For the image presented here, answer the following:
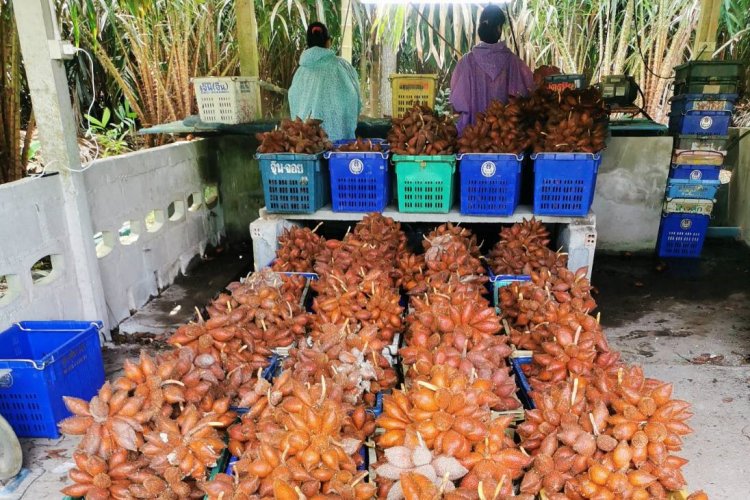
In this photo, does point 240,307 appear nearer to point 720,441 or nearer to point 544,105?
point 720,441

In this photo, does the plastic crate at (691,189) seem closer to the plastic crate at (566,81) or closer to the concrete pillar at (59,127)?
the plastic crate at (566,81)

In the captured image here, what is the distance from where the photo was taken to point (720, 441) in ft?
8.86

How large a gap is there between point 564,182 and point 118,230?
331 cm

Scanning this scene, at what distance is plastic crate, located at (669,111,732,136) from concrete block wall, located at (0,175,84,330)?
5.38 metres

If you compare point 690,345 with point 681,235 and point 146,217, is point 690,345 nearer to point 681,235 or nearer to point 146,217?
point 681,235

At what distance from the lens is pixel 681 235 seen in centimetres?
547

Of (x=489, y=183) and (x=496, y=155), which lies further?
(x=489, y=183)

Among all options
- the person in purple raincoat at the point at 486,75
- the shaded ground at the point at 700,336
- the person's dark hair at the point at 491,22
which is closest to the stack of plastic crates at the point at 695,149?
the shaded ground at the point at 700,336

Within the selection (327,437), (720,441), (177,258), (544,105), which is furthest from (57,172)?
(720,441)

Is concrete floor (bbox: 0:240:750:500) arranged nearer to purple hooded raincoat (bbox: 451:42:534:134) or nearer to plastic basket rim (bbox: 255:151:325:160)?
plastic basket rim (bbox: 255:151:325:160)

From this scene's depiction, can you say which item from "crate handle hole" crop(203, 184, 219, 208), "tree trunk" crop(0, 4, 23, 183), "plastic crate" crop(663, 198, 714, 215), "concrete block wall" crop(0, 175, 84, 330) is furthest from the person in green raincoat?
"plastic crate" crop(663, 198, 714, 215)

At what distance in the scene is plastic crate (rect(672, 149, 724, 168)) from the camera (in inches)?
204

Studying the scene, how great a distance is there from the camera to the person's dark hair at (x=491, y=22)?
4.46 meters

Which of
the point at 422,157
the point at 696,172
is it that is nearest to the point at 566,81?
the point at 696,172
